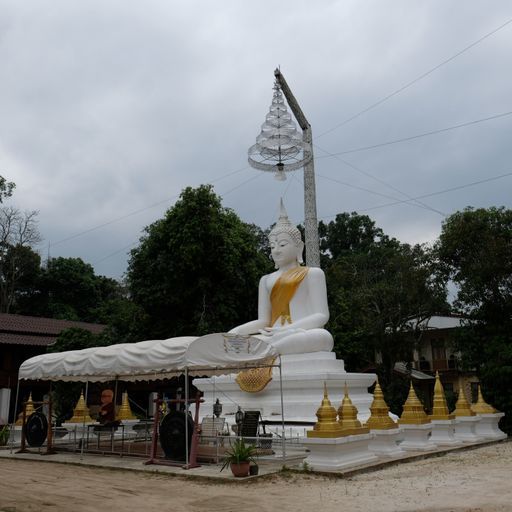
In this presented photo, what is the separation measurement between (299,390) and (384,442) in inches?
117

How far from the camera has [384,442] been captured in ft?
37.6

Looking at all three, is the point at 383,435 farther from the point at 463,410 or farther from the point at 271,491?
the point at 271,491

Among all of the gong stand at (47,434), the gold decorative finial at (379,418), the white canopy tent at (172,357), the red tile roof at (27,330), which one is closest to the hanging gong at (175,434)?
the white canopy tent at (172,357)

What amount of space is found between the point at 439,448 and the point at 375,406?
2.11 m

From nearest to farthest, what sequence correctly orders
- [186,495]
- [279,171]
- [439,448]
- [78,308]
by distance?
[186,495] → [439,448] → [279,171] → [78,308]

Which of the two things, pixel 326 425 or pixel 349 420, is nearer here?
pixel 326 425

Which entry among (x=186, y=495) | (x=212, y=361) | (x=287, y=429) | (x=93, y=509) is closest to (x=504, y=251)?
(x=287, y=429)

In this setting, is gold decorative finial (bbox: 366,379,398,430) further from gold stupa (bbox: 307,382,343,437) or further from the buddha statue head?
the buddha statue head

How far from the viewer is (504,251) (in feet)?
59.7

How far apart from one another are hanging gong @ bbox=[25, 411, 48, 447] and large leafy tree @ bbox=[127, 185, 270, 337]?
10.6 metres

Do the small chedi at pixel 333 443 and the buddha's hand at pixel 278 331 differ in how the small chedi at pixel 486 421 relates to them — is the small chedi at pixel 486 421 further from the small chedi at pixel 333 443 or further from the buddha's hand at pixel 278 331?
the small chedi at pixel 333 443

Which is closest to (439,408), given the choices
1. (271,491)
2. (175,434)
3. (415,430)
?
(415,430)

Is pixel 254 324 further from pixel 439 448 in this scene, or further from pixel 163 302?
pixel 163 302

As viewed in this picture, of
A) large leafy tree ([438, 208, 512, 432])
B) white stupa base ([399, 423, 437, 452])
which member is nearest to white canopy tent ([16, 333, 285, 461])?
white stupa base ([399, 423, 437, 452])
